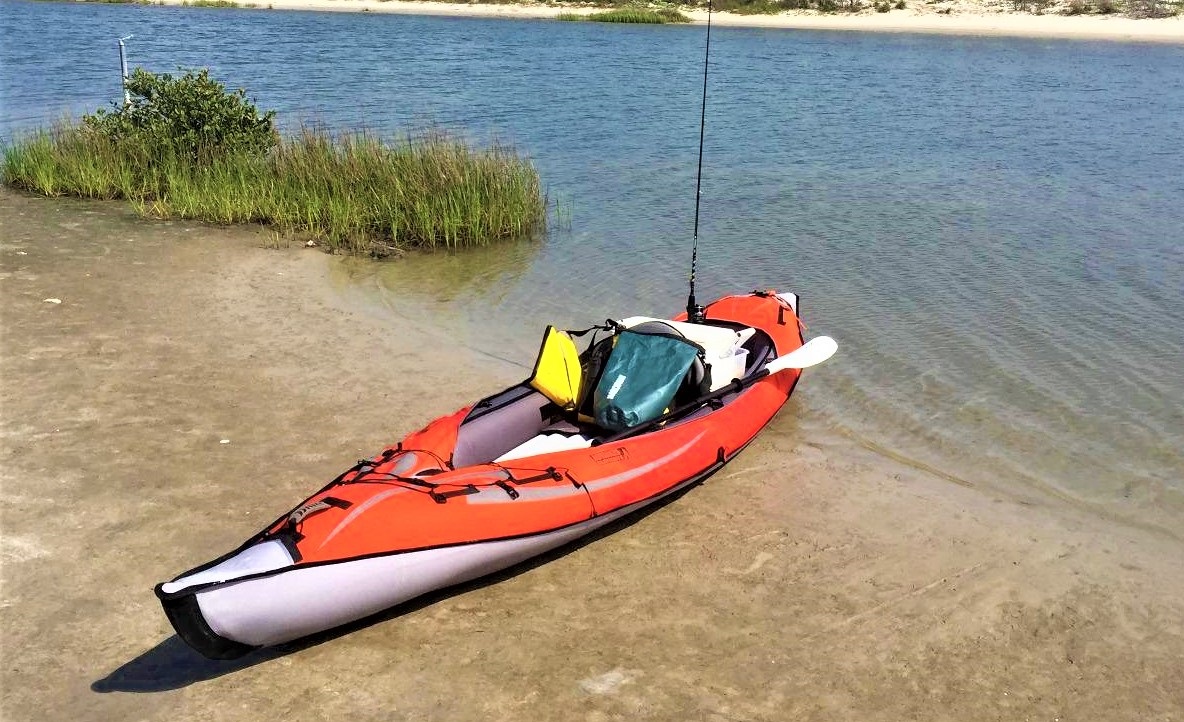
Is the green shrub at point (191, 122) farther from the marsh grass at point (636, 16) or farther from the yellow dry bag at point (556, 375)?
the marsh grass at point (636, 16)

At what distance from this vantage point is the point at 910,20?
36938 mm

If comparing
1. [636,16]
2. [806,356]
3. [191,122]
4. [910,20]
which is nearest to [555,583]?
[806,356]

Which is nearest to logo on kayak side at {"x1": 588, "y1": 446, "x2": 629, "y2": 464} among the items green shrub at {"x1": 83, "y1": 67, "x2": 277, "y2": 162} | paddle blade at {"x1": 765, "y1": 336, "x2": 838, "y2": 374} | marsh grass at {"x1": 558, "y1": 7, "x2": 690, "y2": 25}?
paddle blade at {"x1": 765, "y1": 336, "x2": 838, "y2": 374}

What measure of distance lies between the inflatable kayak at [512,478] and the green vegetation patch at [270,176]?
15.5 ft

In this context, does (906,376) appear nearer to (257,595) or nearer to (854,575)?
(854,575)

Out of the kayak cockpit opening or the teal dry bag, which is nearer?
the kayak cockpit opening

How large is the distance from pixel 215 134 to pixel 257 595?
9530mm

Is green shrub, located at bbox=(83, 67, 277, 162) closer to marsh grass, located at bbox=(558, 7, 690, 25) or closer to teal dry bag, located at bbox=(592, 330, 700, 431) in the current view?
teal dry bag, located at bbox=(592, 330, 700, 431)

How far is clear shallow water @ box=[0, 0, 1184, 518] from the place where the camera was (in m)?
7.94

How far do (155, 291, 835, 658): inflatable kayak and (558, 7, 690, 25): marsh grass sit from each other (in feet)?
108

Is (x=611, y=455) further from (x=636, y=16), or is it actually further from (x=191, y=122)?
(x=636, y=16)

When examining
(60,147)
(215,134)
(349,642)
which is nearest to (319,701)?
(349,642)

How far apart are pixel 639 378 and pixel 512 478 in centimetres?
135

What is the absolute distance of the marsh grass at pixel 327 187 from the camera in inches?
454
